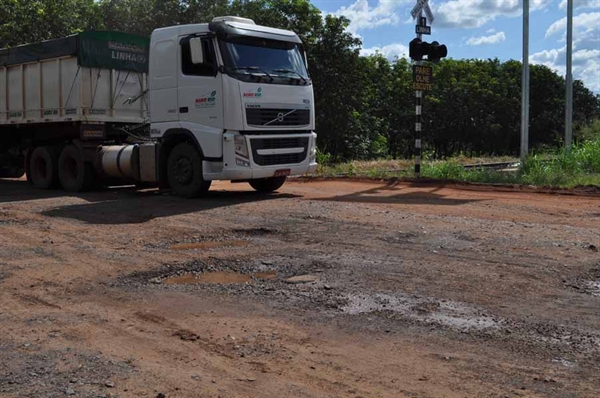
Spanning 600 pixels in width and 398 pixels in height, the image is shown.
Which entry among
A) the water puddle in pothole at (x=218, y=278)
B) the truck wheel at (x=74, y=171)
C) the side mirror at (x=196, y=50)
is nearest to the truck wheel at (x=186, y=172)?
the side mirror at (x=196, y=50)

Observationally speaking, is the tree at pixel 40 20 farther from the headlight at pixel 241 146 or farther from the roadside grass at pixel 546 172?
the headlight at pixel 241 146

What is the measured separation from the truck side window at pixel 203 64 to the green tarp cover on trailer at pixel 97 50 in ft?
11.0

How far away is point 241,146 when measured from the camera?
38.6 feet

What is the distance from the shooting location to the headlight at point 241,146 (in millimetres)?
11742

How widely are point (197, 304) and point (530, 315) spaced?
8.82ft

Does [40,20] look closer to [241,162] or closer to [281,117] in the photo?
[281,117]

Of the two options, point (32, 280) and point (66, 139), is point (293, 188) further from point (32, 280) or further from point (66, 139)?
point (32, 280)

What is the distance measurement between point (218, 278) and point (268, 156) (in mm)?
5820

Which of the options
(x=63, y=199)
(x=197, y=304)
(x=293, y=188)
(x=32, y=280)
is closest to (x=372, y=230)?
(x=197, y=304)

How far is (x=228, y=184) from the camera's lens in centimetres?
1650

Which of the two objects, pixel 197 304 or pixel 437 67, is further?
pixel 437 67

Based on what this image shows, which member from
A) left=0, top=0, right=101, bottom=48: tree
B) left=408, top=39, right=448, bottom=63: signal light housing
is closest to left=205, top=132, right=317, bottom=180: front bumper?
left=408, top=39, right=448, bottom=63: signal light housing

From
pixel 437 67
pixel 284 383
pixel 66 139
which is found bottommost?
pixel 284 383

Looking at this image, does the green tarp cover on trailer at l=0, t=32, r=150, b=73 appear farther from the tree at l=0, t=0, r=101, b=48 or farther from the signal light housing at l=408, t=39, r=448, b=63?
the tree at l=0, t=0, r=101, b=48
